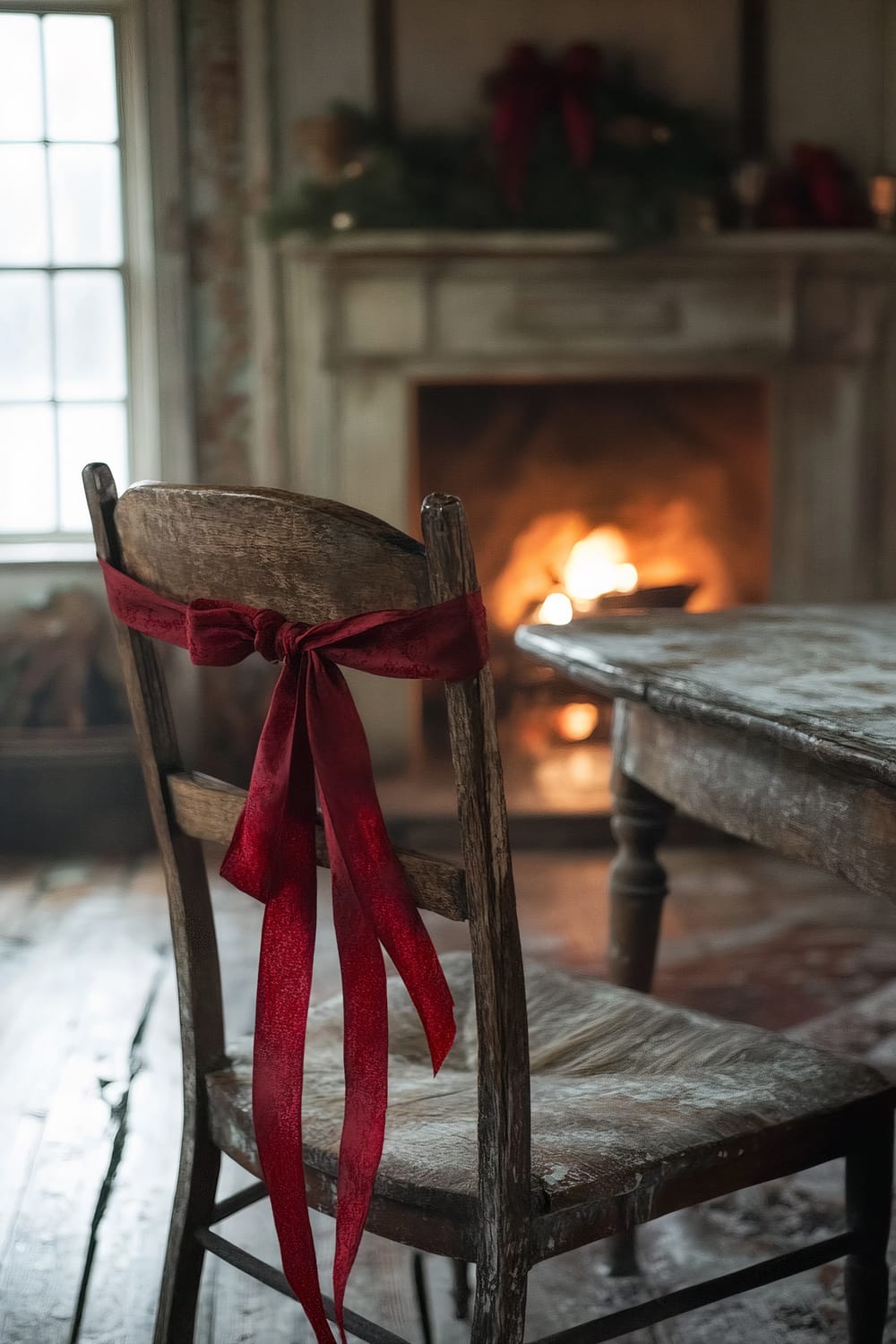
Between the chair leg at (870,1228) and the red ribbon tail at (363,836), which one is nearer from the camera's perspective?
the red ribbon tail at (363,836)

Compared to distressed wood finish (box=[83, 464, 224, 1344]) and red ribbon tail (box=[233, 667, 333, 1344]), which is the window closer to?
distressed wood finish (box=[83, 464, 224, 1344])

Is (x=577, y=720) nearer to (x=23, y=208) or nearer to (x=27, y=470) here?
(x=27, y=470)

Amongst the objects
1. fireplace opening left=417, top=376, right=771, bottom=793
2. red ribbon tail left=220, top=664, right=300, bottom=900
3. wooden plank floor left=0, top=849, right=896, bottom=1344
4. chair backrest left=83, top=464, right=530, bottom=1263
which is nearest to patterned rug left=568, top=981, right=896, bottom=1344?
wooden plank floor left=0, top=849, right=896, bottom=1344

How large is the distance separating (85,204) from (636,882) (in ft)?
9.87

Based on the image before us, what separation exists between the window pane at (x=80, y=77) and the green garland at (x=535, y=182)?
2.24 ft

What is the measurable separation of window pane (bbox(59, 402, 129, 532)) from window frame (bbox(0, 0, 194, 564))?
0.11ft

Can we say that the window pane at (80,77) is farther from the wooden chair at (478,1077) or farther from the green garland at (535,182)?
the wooden chair at (478,1077)

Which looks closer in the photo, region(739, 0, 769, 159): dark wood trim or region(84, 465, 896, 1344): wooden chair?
region(84, 465, 896, 1344): wooden chair

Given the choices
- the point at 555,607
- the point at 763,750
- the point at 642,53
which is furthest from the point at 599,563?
the point at 763,750

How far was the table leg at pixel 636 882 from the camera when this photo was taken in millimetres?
1553

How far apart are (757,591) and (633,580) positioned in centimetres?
39

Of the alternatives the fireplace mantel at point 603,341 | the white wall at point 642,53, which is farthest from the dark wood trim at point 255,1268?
the white wall at point 642,53

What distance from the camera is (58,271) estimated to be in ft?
12.6

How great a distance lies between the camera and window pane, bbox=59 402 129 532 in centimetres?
390
